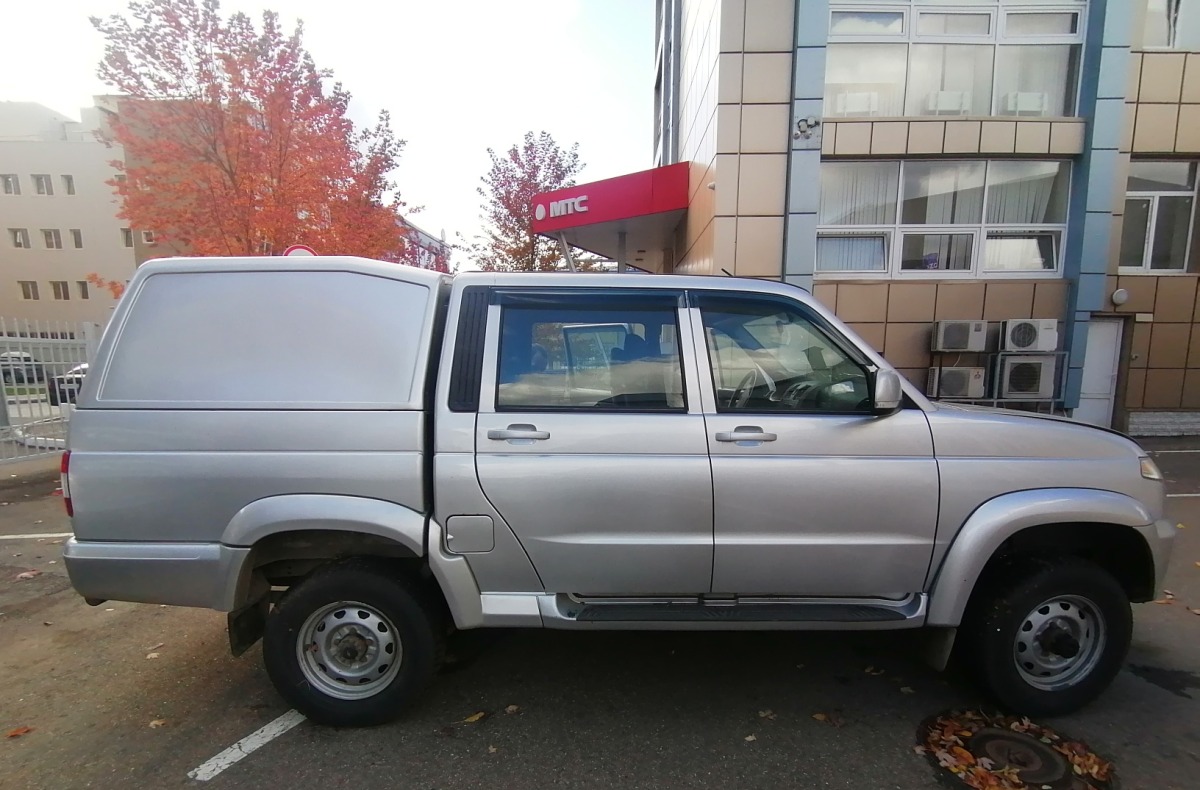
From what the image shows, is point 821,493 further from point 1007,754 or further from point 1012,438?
point 1007,754

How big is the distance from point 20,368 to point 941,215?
1427cm

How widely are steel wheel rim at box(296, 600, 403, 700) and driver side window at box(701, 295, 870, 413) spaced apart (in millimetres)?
1974

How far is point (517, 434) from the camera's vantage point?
2.58 m

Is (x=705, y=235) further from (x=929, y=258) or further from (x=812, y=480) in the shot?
(x=812, y=480)

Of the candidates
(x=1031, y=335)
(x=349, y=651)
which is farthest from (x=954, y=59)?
(x=349, y=651)

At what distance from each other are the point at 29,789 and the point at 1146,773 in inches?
187

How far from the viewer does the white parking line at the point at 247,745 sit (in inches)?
96.2

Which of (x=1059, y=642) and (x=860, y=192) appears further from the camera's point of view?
(x=860, y=192)

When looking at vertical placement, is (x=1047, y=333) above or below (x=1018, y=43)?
below

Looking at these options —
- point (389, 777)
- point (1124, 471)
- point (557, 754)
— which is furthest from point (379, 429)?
point (1124, 471)

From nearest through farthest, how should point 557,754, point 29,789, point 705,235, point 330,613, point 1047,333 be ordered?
1. point 29,789
2. point 557,754
3. point 330,613
4. point 1047,333
5. point 705,235

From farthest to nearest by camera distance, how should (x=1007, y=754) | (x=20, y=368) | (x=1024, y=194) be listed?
(x=1024, y=194) < (x=20, y=368) < (x=1007, y=754)

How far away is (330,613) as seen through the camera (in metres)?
2.70

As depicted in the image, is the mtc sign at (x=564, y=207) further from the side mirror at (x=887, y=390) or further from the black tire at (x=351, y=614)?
the black tire at (x=351, y=614)
